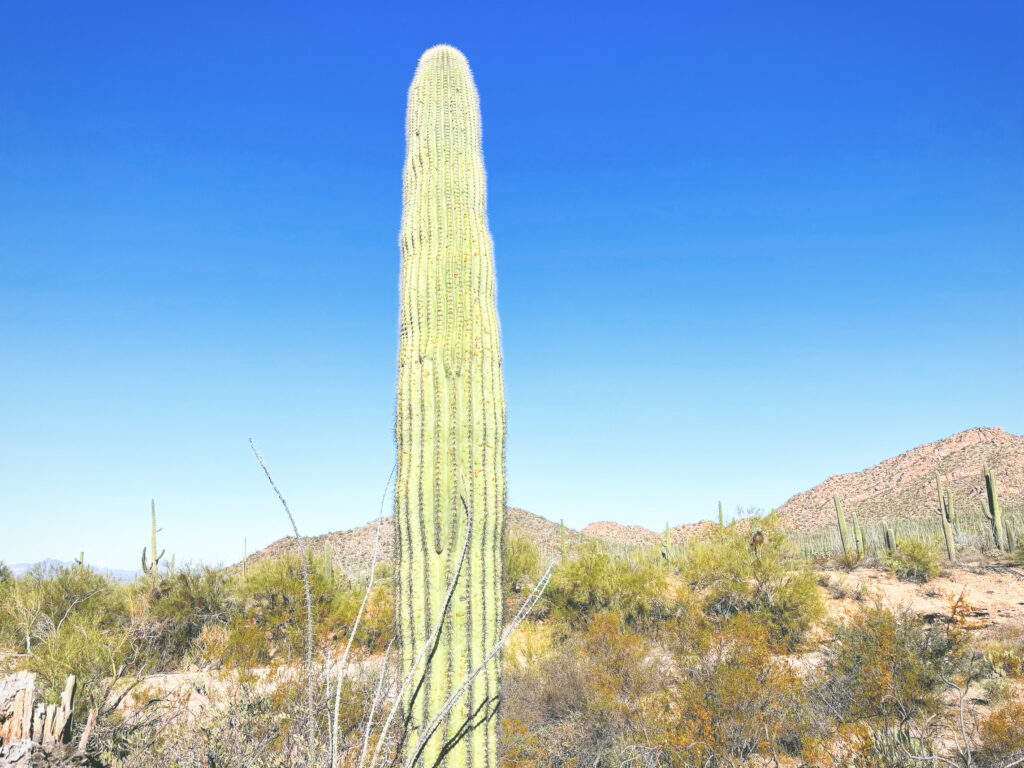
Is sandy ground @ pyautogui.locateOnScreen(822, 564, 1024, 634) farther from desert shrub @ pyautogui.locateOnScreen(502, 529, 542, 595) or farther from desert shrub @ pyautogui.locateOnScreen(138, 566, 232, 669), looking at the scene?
desert shrub @ pyautogui.locateOnScreen(138, 566, 232, 669)

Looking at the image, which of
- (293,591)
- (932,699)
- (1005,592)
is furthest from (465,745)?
(1005,592)

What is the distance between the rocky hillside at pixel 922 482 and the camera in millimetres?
41281

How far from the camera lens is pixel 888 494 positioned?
47.1 metres

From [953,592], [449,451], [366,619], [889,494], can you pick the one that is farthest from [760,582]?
[889,494]

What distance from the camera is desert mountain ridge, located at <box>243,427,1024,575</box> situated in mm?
38625

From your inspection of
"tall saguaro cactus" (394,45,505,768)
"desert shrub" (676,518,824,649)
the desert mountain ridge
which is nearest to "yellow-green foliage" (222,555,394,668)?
"tall saguaro cactus" (394,45,505,768)

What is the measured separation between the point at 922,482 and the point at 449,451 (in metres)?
50.2

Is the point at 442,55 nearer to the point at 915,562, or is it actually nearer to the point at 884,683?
the point at 884,683

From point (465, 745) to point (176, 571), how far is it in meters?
12.9

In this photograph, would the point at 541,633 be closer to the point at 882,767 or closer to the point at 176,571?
the point at 882,767

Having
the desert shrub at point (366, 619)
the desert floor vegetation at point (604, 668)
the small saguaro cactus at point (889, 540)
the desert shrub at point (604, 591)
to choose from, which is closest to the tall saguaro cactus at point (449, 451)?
the desert floor vegetation at point (604, 668)

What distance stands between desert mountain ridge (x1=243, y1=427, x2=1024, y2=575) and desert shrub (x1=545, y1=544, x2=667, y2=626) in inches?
748

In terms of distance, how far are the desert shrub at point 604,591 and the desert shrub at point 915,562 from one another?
5.97 m

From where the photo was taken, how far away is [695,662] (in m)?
8.27
